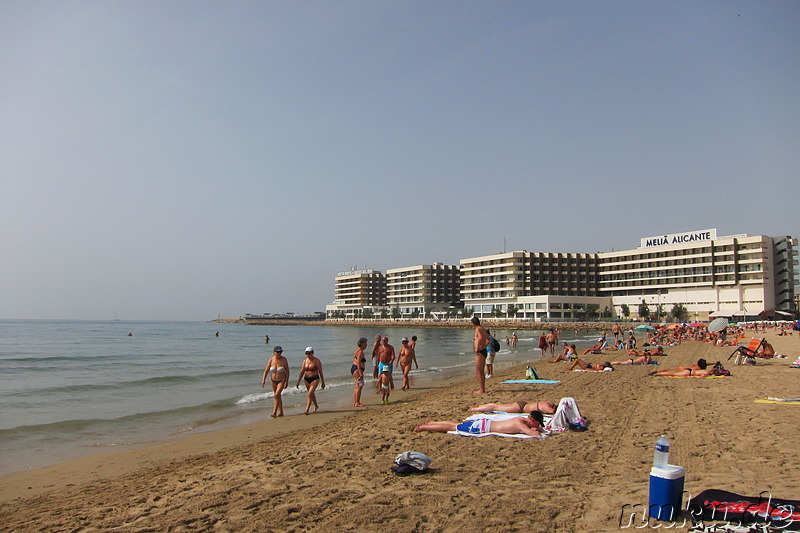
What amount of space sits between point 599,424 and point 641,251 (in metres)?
98.0

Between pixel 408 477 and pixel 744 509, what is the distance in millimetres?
3134

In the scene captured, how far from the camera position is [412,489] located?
5531mm

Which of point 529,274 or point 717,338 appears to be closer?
point 717,338

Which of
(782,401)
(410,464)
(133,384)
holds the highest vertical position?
(782,401)

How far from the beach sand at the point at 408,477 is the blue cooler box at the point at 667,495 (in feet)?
0.95

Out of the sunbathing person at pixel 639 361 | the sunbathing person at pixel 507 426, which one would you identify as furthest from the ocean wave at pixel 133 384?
the sunbathing person at pixel 507 426

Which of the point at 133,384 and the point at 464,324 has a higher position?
the point at 133,384

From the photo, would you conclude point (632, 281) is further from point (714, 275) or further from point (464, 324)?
point (464, 324)

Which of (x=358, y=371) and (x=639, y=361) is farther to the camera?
(x=639, y=361)

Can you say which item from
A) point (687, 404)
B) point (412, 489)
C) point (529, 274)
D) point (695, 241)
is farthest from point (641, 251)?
point (412, 489)

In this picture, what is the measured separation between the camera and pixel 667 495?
4.29 meters

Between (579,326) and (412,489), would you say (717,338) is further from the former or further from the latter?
(579,326)

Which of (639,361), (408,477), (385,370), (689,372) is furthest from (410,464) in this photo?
(639,361)

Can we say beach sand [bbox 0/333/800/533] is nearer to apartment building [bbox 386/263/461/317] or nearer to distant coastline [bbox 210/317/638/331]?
distant coastline [bbox 210/317/638/331]
